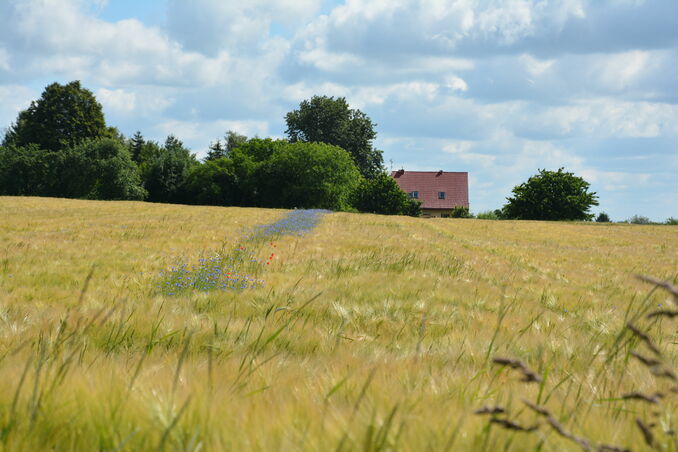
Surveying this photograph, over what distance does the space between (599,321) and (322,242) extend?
915cm

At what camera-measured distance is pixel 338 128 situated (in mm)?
81062

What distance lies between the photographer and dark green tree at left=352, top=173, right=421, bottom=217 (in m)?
67.1

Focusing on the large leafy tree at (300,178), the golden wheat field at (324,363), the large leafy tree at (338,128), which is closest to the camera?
the golden wheat field at (324,363)

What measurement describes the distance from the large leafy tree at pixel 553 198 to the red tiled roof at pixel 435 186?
62.2 ft

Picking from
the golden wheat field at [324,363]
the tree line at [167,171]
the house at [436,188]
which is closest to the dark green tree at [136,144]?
the tree line at [167,171]

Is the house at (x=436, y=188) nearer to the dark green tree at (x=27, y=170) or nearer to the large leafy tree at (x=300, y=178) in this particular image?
the large leafy tree at (x=300, y=178)

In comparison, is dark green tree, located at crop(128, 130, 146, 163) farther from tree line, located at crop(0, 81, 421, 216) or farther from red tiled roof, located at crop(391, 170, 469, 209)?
red tiled roof, located at crop(391, 170, 469, 209)

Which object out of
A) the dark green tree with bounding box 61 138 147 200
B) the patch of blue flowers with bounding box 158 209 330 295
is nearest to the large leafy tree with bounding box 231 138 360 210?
the dark green tree with bounding box 61 138 147 200

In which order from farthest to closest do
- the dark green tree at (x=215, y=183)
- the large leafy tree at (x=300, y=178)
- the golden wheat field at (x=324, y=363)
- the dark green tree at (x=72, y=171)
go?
the dark green tree at (x=215, y=183), the dark green tree at (x=72, y=171), the large leafy tree at (x=300, y=178), the golden wheat field at (x=324, y=363)

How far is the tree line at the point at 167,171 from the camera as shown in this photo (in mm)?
63906

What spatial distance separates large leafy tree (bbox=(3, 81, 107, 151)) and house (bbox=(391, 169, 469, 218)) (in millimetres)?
45314

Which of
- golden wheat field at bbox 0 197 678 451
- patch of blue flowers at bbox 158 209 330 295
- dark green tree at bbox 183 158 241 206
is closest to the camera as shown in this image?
golden wheat field at bbox 0 197 678 451

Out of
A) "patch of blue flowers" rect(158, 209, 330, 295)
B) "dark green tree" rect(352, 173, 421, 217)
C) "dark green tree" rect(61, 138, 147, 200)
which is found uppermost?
"dark green tree" rect(61, 138, 147, 200)

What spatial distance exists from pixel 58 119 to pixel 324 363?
77837 mm
